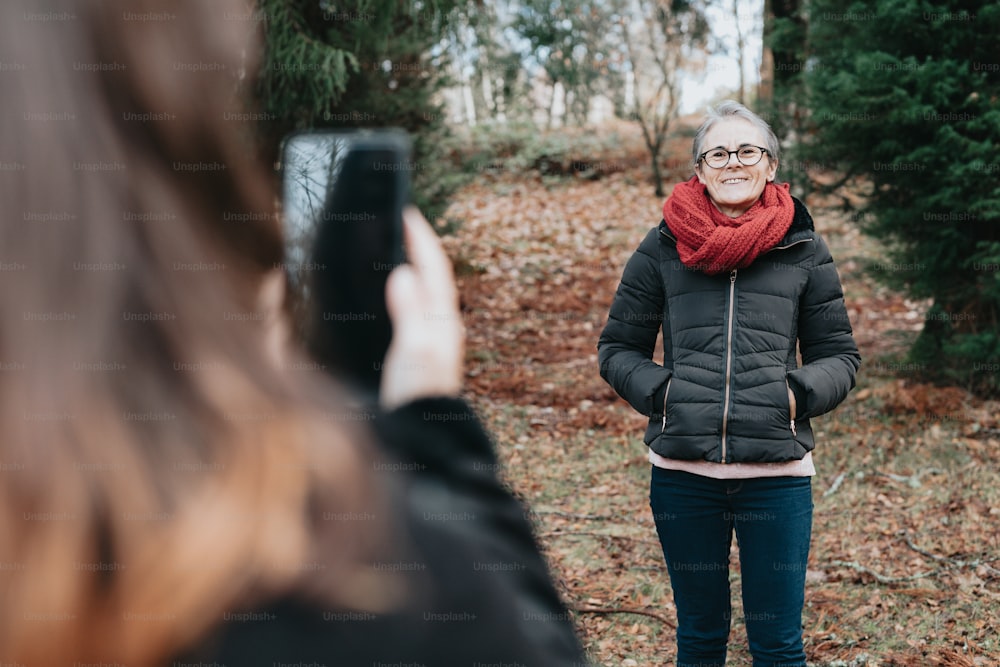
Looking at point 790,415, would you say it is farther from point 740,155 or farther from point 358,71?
→ point 358,71

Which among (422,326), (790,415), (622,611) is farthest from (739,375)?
(622,611)

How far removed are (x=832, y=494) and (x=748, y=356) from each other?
3.33 m

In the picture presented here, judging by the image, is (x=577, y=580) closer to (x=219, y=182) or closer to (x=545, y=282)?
(x=219, y=182)

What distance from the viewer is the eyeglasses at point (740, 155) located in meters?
2.81

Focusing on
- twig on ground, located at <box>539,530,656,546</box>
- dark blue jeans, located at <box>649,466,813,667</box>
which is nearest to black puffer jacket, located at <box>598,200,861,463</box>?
dark blue jeans, located at <box>649,466,813,667</box>

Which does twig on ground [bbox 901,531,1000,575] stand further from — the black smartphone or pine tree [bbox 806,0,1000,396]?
the black smartphone

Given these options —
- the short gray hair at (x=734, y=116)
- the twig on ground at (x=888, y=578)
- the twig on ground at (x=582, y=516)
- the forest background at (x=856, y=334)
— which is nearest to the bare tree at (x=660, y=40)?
the forest background at (x=856, y=334)

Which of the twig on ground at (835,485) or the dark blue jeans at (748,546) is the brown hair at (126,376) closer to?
the dark blue jeans at (748,546)

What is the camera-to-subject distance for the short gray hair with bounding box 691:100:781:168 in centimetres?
286

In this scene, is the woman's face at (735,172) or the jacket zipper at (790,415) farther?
the woman's face at (735,172)

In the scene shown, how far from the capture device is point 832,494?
220 inches

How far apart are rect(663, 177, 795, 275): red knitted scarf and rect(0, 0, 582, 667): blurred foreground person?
210 centimetres

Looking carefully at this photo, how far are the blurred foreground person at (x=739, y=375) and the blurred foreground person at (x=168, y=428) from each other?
207cm

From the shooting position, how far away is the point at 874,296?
10.0 m
